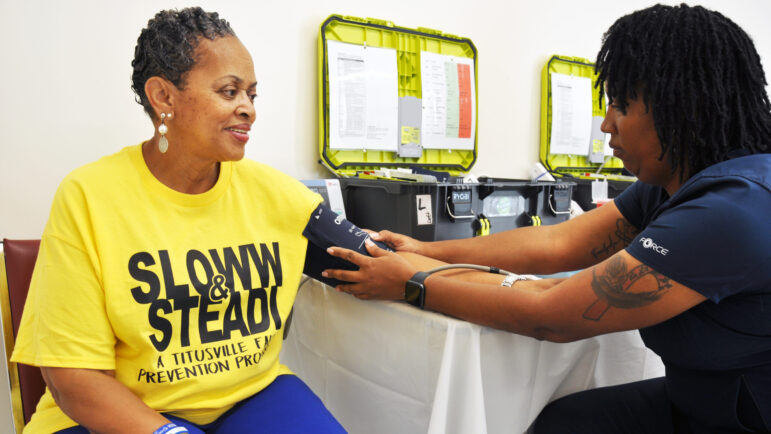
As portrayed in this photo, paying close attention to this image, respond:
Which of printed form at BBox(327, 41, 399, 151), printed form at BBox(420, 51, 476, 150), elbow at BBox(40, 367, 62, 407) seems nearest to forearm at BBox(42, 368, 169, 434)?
elbow at BBox(40, 367, 62, 407)

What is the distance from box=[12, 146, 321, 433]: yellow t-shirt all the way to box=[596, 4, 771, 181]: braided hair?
681 mm

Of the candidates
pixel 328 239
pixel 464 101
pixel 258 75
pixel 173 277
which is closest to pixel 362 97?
pixel 258 75

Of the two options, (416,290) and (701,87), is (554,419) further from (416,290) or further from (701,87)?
(701,87)

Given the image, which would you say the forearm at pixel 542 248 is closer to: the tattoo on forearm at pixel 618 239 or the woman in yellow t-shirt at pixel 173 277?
the tattoo on forearm at pixel 618 239

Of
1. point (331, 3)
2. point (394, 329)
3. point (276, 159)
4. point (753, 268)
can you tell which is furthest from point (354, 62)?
point (753, 268)

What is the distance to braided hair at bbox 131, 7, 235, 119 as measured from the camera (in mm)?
827

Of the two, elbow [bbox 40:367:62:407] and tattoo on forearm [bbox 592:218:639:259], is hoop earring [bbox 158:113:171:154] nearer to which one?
elbow [bbox 40:367:62:407]

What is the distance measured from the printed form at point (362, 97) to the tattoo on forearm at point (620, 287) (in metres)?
1.11

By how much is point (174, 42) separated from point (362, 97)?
0.96 meters

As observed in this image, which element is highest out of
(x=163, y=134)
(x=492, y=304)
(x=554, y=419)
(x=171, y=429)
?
(x=163, y=134)

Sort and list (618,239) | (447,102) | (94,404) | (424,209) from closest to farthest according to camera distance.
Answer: (94,404) < (618,239) < (424,209) < (447,102)

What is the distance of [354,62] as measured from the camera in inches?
67.1

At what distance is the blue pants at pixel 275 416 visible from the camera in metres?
0.85

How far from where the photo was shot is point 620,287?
2.46 ft
